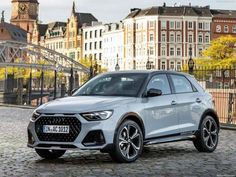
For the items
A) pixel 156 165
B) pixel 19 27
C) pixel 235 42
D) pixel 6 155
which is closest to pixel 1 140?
pixel 6 155

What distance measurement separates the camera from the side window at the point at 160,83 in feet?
37.4

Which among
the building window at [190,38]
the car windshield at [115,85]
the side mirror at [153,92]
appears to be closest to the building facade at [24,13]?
the building window at [190,38]

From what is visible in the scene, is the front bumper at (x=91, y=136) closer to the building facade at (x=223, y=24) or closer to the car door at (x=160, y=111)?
the car door at (x=160, y=111)

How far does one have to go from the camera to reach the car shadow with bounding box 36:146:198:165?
10656 mm

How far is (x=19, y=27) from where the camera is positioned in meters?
186

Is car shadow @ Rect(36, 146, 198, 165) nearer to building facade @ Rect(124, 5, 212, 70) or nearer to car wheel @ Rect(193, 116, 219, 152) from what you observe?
car wheel @ Rect(193, 116, 219, 152)

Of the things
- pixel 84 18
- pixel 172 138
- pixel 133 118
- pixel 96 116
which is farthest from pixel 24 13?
pixel 96 116

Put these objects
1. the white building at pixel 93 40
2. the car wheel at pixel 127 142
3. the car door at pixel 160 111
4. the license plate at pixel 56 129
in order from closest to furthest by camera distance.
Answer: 1. the license plate at pixel 56 129
2. the car wheel at pixel 127 142
3. the car door at pixel 160 111
4. the white building at pixel 93 40

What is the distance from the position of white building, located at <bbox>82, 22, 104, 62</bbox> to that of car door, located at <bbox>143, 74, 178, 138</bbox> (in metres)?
127

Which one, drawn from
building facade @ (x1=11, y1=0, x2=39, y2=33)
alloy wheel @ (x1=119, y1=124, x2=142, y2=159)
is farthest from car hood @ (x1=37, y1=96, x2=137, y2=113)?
building facade @ (x1=11, y1=0, x2=39, y2=33)

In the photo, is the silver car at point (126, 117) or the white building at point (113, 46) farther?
the white building at point (113, 46)

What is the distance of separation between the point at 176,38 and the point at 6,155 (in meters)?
113

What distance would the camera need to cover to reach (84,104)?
10180 millimetres

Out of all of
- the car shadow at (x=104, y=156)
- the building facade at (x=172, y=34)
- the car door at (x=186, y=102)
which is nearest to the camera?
the car shadow at (x=104, y=156)
